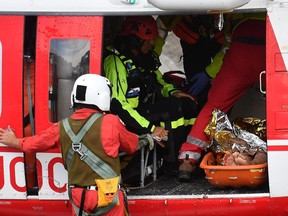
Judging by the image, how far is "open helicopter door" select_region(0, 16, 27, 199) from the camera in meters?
7.58

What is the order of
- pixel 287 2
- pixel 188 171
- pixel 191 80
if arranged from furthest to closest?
pixel 191 80, pixel 188 171, pixel 287 2

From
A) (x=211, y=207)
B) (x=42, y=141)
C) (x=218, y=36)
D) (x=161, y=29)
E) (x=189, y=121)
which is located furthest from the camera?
(x=218, y=36)

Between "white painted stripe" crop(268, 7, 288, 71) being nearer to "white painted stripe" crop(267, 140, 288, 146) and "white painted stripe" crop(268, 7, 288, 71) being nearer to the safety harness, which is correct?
"white painted stripe" crop(267, 140, 288, 146)

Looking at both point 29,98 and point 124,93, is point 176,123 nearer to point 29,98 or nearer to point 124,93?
point 124,93

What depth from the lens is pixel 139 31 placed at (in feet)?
27.0

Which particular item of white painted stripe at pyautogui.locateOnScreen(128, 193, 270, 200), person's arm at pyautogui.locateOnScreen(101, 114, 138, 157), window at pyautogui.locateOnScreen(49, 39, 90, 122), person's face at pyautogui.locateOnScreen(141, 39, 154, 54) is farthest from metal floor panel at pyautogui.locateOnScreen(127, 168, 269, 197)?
person's face at pyautogui.locateOnScreen(141, 39, 154, 54)

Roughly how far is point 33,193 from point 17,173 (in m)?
0.25

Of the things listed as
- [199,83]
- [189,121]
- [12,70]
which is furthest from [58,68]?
[199,83]

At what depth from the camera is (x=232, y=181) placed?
7578 millimetres

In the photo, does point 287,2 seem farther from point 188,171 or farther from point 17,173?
point 17,173

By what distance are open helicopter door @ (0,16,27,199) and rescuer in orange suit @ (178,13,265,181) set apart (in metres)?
1.54

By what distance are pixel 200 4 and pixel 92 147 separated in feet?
4.69

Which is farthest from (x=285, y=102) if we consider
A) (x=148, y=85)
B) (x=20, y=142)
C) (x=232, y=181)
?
(x=20, y=142)

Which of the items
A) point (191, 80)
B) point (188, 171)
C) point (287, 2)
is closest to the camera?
point (287, 2)
